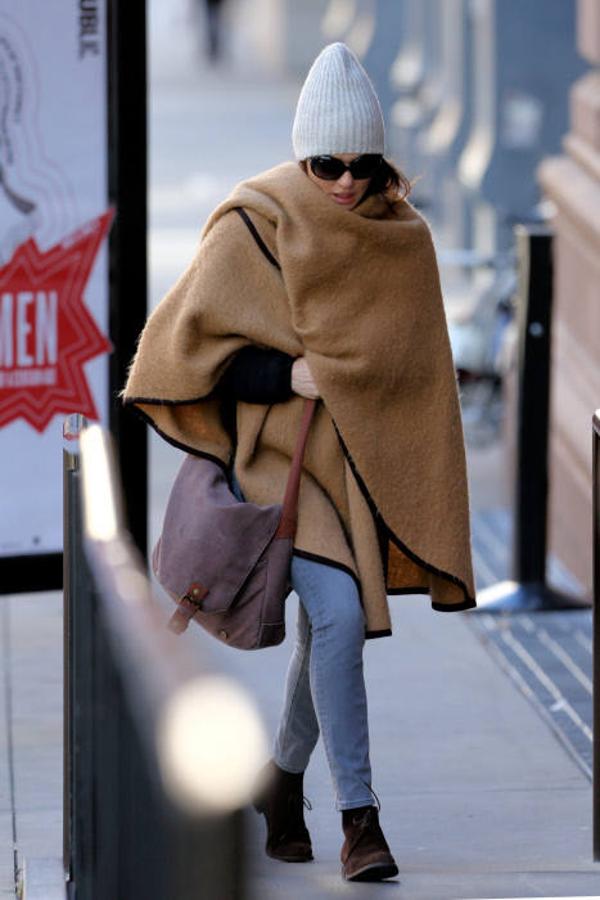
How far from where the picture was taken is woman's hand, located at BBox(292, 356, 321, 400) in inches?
179

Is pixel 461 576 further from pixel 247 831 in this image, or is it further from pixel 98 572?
pixel 247 831

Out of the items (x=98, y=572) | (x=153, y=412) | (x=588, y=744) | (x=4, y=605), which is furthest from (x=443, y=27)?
(x=98, y=572)

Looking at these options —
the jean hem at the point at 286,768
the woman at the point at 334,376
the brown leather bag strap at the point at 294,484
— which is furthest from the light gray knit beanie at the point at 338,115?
the jean hem at the point at 286,768

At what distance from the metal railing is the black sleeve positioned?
629mm

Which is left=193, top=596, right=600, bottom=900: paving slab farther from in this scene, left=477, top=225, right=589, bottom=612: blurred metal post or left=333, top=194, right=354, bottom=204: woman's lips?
left=333, top=194, right=354, bottom=204: woman's lips

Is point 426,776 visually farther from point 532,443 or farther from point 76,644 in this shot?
point 532,443

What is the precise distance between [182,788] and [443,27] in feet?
58.0

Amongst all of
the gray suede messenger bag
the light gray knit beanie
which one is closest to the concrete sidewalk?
the gray suede messenger bag

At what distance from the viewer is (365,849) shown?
4613mm

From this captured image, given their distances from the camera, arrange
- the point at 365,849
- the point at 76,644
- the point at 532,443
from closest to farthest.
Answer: the point at 76,644 → the point at 365,849 → the point at 532,443

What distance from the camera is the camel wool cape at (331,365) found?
4.54m

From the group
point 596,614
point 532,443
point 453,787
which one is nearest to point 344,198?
point 596,614

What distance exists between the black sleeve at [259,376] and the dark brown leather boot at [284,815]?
0.83 meters

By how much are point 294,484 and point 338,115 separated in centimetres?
76
